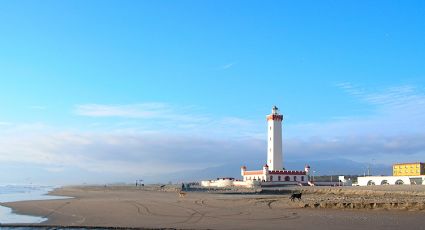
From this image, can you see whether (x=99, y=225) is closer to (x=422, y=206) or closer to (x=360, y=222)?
(x=360, y=222)

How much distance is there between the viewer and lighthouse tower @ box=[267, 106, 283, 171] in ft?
263

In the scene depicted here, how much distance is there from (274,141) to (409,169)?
22.0m

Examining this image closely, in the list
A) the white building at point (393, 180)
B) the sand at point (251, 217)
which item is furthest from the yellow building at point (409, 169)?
the sand at point (251, 217)

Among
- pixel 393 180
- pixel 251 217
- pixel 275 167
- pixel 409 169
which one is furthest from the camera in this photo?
pixel 275 167

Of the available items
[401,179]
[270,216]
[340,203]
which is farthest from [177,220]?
[401,179]

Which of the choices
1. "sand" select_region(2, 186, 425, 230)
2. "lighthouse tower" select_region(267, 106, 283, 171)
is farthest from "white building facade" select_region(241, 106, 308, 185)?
"sand" select_region(2, 186, 425, 230)

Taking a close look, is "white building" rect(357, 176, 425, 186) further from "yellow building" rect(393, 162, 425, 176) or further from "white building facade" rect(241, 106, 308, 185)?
"white building facade" rect(241, 106, 308, 185)

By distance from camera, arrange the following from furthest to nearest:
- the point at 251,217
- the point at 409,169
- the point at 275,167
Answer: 1. the point at 275,167
2. the point at 409,169
3. the point at 251,217

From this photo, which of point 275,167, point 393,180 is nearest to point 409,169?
point 393,180

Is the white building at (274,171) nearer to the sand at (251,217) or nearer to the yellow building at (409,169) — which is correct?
the yellow building at (409,169)

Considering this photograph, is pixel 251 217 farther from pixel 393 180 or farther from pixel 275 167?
pixel 275 167

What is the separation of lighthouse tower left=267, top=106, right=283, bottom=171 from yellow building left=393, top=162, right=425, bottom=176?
64.1 ft

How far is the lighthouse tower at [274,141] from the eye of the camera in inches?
3157

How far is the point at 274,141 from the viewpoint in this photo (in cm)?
8075
